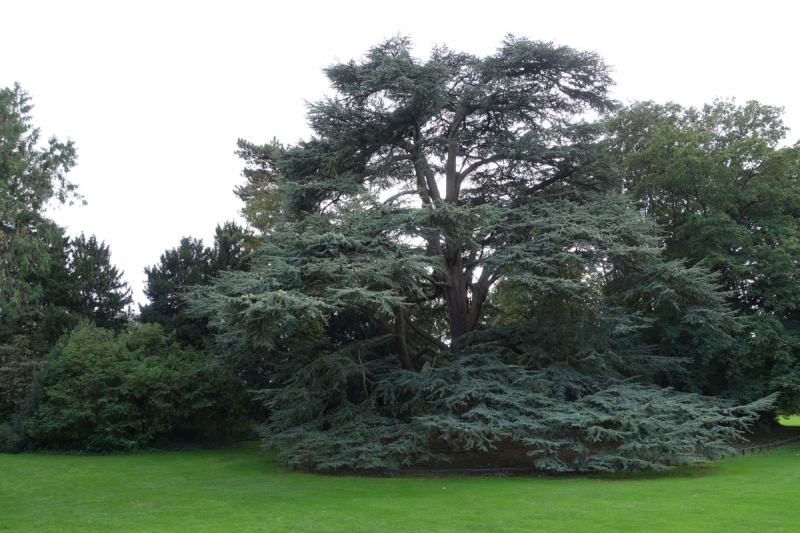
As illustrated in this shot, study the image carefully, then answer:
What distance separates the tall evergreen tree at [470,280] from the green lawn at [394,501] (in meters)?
1.02

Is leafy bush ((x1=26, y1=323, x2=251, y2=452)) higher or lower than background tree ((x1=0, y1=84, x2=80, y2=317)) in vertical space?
lower

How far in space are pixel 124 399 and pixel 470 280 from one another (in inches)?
515

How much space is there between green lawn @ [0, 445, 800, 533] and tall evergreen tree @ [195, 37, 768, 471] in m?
1.02

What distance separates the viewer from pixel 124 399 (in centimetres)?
2148

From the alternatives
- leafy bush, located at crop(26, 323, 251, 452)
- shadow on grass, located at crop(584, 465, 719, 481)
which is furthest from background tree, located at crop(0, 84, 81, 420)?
shadow on grass, located at crop(584, 465, 719, 481)

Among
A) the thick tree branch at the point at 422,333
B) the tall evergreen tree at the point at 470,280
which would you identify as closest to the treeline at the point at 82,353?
the tall evergreen tree at the point at 470,280

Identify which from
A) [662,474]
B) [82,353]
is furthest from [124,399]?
[662,474]

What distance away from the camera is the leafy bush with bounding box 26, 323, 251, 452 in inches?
821

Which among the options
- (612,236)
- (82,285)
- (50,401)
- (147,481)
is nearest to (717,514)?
(612,236)

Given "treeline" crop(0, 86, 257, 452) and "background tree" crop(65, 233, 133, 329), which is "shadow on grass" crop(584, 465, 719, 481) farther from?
"background tree" crop(65, 233, 133, 329)

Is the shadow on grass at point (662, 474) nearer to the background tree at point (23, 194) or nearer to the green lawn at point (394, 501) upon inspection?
the green lawn at point (394, 501)

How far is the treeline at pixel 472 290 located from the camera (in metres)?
13.6

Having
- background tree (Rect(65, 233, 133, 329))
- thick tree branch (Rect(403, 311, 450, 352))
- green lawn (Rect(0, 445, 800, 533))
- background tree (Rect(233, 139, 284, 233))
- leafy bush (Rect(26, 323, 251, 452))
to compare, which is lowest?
green lawn (Rect(0, 445, 800, 533))

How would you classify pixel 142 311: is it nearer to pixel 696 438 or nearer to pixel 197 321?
pixel 197 321
